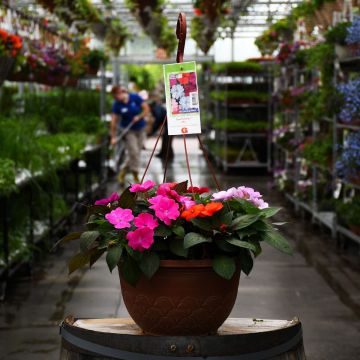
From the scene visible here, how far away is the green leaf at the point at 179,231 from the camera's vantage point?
242 cm

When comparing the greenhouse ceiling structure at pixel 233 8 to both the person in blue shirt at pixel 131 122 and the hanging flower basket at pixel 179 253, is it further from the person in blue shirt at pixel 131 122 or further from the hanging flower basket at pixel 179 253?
the hanging flower basket at pixel 179 253

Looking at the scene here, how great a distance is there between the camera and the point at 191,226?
253cm

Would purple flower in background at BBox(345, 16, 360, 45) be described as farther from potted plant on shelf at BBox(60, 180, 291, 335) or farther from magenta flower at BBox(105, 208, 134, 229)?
magenta flower at BBox(105, 208, 134, 229)

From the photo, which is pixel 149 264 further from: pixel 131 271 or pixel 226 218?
Result: pixel 226 218

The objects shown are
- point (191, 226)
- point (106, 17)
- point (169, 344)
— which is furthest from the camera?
point (106, 17)

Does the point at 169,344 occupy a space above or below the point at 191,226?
below

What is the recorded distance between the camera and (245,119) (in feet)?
53.0

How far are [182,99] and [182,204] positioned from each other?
17.2 inches

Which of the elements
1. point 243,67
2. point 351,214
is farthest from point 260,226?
point 243,67

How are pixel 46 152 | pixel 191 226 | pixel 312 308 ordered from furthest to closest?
pixel 46 152, pixel 312 308, pixel 191 226

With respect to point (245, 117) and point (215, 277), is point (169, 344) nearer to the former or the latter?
point (215, 277)

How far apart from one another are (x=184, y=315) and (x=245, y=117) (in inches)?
548

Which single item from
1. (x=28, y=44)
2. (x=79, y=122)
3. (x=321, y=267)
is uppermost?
(x=28, y=44)

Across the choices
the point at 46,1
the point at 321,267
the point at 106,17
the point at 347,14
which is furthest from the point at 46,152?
the point at 106,17
